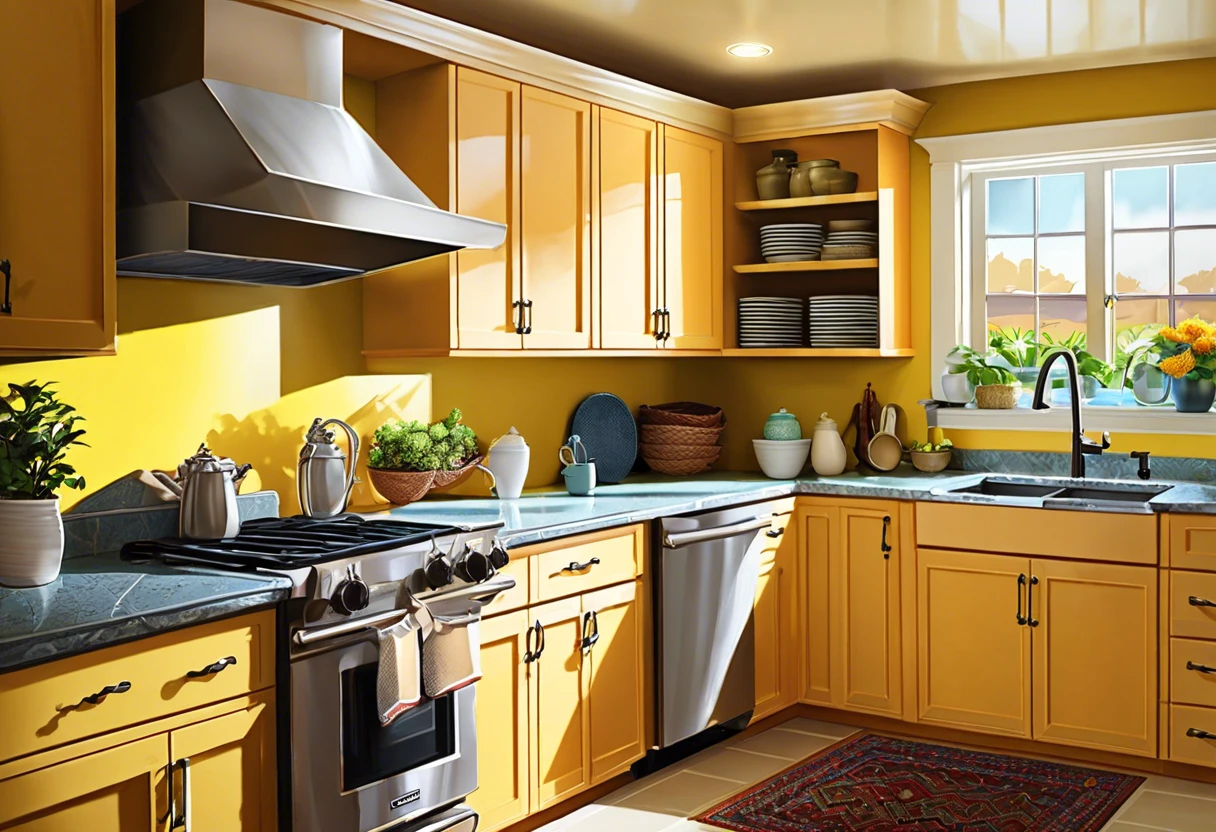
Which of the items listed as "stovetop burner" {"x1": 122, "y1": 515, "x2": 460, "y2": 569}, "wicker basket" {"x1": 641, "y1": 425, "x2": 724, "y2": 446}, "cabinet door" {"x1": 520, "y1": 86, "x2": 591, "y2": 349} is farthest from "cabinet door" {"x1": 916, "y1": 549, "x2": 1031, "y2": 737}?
"stovetop burner" {"x1": 122, "y1": 515, "x2": 460, "y2": 569}

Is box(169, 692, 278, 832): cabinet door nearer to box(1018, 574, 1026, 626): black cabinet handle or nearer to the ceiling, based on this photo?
the ceiling

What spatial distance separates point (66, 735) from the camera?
6.68ft

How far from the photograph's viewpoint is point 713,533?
379 centimetres

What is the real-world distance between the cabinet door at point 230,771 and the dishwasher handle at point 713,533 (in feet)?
4.97

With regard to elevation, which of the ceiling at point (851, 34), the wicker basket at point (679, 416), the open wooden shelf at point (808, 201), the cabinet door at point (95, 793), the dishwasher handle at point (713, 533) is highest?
the ceiling at point (851, 34)

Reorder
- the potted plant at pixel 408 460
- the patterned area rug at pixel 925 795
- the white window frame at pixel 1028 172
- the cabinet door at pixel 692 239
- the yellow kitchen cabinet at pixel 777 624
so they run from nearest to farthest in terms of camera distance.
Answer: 1. the patterned area rug at pixel 925 795
2. the potted plant at pixel 408 460
3. the yellow kitchen cabinet at pixel 777 624
4. the white window frame at pixel 1028 172
5. the cabinet door at pixel 692 239

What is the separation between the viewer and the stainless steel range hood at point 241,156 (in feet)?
8.62

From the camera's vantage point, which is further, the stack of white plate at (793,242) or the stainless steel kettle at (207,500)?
the stack of white plate at (793,242)

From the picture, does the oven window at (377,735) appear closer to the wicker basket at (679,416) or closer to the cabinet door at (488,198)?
the cabinet door at (488,198)

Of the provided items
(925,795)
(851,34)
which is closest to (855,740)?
(925,795)

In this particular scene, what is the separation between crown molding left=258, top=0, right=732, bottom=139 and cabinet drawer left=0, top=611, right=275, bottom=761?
156cm

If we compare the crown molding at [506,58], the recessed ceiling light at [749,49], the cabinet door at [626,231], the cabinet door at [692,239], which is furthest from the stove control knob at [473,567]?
the recessed ceiling light at [749,49]

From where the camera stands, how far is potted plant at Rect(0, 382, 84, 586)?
236 centimetres

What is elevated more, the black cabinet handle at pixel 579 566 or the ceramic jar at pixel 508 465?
the ceramic jar at pixel 508 465
